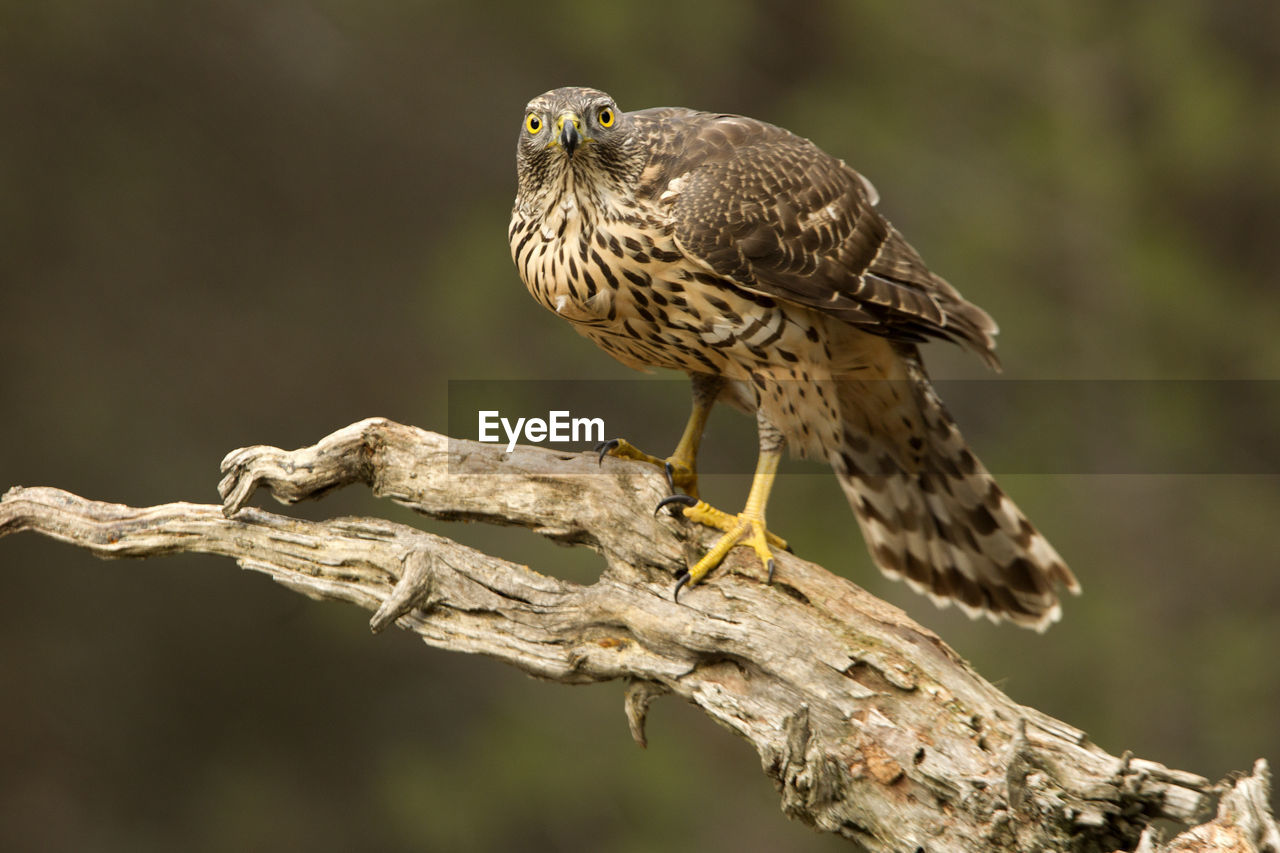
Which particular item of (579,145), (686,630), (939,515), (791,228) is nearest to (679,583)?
(686,630)

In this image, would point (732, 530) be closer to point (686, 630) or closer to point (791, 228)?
point (686, 630)

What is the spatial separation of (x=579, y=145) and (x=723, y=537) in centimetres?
110

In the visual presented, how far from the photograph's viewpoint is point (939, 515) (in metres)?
4.07

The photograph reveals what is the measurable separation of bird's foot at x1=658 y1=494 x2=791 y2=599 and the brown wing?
1.98 ft

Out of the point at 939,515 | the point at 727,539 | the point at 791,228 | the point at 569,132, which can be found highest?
the point at 569,132

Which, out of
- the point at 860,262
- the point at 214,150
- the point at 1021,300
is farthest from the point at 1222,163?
the point at 214,150

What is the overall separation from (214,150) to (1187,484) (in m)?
5.36

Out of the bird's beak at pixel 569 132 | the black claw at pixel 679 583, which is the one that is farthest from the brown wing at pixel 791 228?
the black claw at pixel 679 583

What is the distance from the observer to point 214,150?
646cm

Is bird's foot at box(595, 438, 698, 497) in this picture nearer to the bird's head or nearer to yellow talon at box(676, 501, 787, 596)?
yellow talon at box(676, 501, 787, 596)

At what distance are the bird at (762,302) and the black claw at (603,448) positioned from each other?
0.02 m

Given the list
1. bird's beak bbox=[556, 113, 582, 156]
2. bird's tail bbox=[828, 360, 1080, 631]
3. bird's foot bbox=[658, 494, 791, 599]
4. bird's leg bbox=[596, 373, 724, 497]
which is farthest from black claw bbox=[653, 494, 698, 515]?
bird's beak bbox=[556, 113, 582, 156]

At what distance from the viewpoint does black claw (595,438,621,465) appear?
134 inches

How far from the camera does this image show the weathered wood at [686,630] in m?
2.69
